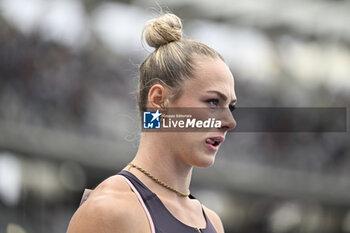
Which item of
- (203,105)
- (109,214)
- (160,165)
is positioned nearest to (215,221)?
(160,165)

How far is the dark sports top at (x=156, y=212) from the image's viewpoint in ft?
6.73

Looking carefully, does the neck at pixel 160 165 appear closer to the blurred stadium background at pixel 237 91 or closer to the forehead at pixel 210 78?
the forehead at pixel 210 78

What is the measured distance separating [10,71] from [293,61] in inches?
248

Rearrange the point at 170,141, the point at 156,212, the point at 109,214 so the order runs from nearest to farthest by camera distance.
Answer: the point at 109,214
the point at 156,212
the point at 170,141

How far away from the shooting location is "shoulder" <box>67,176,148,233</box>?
1.94 metres

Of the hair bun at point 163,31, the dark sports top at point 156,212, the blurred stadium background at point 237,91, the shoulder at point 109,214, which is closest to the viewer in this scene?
the shoulder at point 109,214

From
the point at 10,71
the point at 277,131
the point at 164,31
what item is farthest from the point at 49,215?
the point at 164,31

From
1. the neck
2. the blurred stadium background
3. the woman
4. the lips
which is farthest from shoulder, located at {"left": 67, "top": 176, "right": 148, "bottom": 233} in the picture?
the blurred stadium background

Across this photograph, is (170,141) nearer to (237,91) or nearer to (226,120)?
(226,120)

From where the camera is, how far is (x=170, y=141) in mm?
2189

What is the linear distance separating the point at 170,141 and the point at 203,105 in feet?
0.56

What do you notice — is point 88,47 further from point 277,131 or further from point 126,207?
point 126,207

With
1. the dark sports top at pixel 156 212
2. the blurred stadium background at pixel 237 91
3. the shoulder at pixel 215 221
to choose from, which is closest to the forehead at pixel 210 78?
the dark sports top at pixel 156 212

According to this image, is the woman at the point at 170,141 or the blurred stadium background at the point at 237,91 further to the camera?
the blurred stadium background at the point at 237,91
